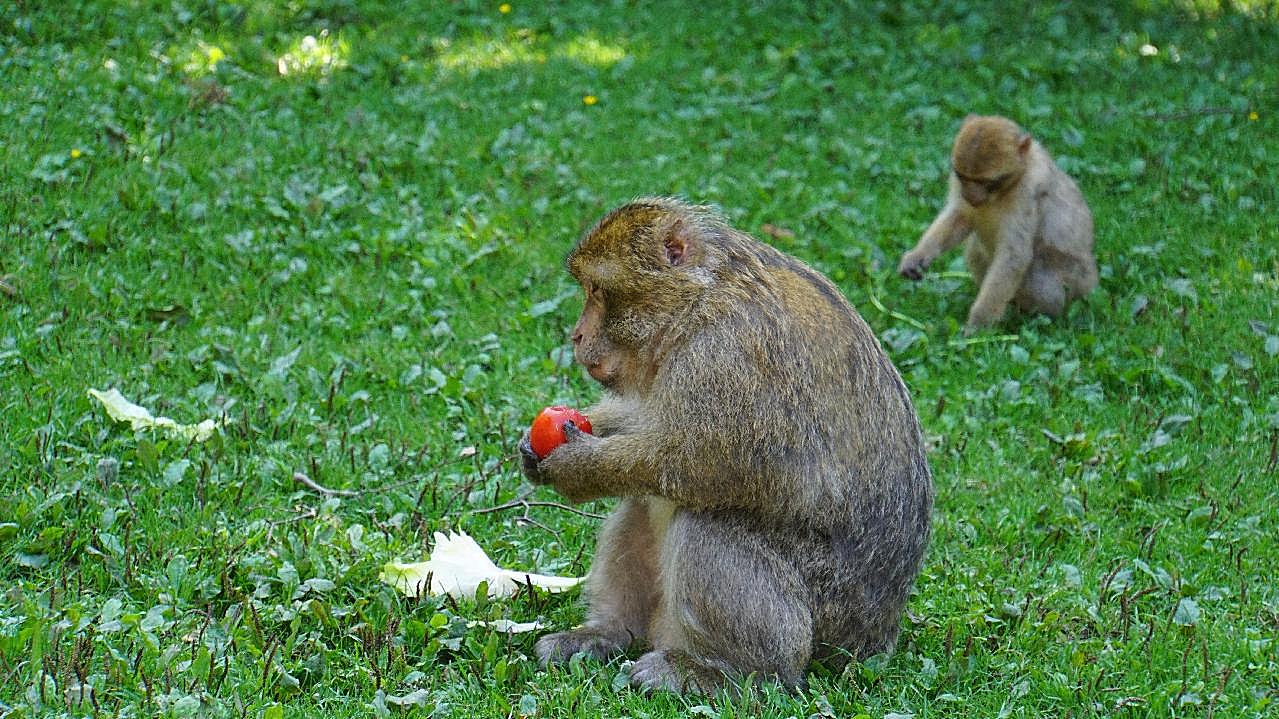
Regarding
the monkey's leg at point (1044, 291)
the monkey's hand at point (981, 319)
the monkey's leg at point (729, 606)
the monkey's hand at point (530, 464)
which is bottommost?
the monkey's hand at point (981, 319)

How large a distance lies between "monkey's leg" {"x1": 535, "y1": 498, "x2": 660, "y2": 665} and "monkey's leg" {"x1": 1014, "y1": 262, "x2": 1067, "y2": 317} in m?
4.29

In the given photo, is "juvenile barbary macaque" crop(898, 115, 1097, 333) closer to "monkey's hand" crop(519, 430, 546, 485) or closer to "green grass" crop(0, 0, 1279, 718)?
"green grass" crop(0, 0, 1279, 718)

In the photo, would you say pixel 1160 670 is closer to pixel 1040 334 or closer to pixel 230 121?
pixel 1040 334

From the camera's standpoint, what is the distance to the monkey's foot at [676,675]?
4492mm

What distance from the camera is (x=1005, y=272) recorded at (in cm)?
840

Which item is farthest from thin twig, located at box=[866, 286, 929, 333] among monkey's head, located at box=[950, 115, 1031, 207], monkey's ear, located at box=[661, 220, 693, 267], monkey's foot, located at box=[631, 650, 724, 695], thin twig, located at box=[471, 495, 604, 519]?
monkey's foot, located at box=[631, 650, 724, 695]

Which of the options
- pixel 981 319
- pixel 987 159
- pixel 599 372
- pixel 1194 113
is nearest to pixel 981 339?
pixel 981 319

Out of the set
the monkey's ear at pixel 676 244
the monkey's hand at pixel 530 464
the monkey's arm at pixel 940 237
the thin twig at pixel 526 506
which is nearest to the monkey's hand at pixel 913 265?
the monkey's arm at pixel 940 237

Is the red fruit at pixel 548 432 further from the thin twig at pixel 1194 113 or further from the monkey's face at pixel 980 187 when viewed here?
→ the thin twig at pixel 1194 113

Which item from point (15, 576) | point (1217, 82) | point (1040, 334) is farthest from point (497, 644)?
point (1217, 82)

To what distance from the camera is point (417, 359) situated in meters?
7.10

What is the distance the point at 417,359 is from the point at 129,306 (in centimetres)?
145

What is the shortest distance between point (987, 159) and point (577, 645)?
4.71 m

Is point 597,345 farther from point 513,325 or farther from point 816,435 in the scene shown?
point 513,325
